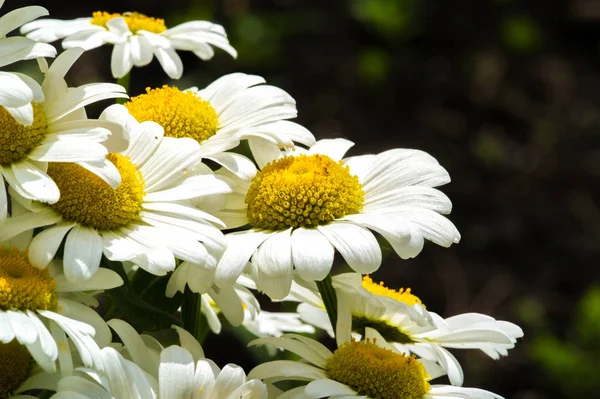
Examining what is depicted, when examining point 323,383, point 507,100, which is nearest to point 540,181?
point 507,100

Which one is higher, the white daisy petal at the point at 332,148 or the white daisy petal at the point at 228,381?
the white daisy petal at the point at 332,148

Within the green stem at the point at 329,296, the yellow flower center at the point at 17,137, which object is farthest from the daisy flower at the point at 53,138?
the green stem at the point at 329,296

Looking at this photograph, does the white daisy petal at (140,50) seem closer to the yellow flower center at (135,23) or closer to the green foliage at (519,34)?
the yellow flower center at (135,23)

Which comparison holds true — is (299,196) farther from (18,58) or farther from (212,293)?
(18,58)

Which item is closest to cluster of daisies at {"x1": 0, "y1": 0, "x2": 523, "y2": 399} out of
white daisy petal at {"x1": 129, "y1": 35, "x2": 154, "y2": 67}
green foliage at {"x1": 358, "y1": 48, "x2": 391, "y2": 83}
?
white daisy petal at {"x1": 129, "y1": 35, "x2": 154, "y2": 67}

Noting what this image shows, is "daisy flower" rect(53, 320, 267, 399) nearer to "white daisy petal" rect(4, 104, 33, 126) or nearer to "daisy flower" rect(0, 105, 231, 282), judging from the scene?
"daisy flower" rect(0, 105, 231, 282)
